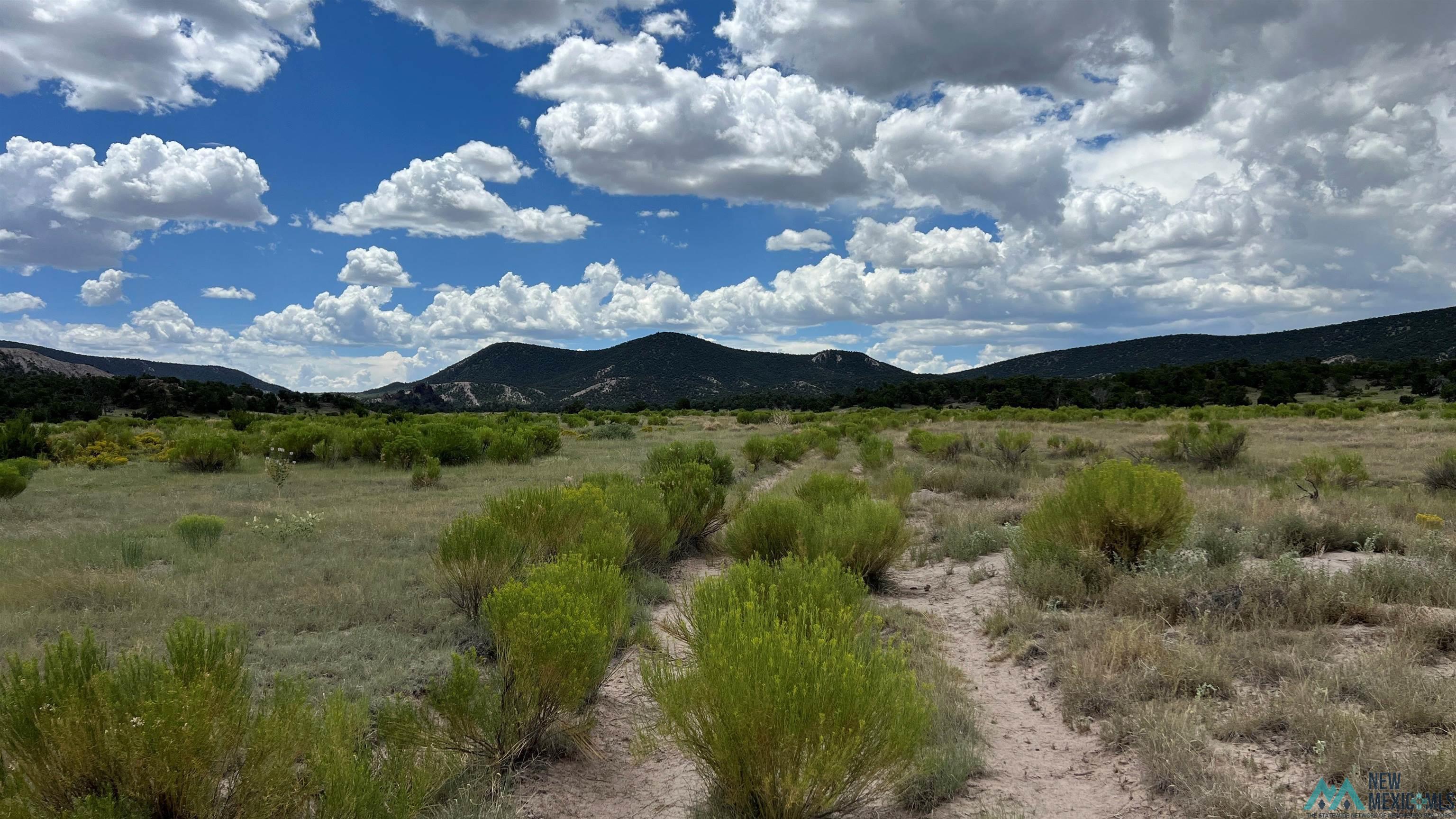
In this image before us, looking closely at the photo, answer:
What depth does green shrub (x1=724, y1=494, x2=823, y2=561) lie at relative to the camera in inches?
329

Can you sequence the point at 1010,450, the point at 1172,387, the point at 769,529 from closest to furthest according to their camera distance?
the point at 769,529 → the point at 1010,450 → the point at 1172,387

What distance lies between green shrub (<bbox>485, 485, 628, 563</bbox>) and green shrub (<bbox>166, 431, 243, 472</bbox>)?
13.9 m

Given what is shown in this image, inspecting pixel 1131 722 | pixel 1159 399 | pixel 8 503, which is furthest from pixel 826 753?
pixel 1159 399

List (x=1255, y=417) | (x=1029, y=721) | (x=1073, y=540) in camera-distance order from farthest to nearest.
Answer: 1. (x=1255, y=417)
2. (x=1073, y=540)
3. (x=1029, y=721)

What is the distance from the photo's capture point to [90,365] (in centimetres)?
9712

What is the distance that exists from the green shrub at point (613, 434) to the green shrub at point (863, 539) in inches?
895

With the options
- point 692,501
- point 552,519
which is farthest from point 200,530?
point 692,501

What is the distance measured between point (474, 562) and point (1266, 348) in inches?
3967

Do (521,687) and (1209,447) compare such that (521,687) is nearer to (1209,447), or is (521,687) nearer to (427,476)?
(427,476)

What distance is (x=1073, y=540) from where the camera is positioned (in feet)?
24.1

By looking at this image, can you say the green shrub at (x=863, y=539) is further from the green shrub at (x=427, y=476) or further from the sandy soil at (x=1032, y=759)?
the green shrub at (x=427, y=476)

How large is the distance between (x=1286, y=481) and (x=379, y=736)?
15.6 metres

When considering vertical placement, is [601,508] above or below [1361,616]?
above

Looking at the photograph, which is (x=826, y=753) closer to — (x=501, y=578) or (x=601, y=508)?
(x=501, y=578)
